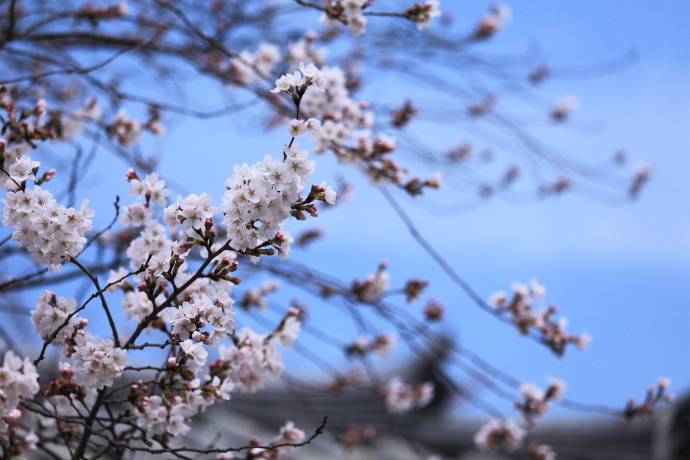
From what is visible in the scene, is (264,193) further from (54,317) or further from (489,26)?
(489,26)

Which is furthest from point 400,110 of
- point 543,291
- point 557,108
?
point 557,108

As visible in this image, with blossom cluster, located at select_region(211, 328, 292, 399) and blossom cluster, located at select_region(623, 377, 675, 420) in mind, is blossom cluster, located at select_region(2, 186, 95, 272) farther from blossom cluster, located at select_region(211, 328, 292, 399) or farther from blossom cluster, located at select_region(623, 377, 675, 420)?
blossom cluster, located at select_region(623, 377, 675, 420)

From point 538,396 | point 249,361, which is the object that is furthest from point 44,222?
point 538,396

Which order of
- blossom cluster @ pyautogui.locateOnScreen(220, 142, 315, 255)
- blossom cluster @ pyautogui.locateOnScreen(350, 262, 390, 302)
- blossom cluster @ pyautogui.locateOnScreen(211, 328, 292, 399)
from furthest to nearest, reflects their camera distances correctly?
blossom cluster @ pyautogui.locateOnScreen(350, 262, 390, 302) < blossom cluster @ pyautogui.locateOnScreen(211, 328, 292, 399) < blossom cluster @ pyautogui.locateOnScreen(220, 142, 315, 255)

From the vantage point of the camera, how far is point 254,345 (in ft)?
6.67

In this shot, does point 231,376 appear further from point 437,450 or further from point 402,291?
point 437,450

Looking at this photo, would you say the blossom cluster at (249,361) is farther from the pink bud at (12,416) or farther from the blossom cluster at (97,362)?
the pink bud at (12,416)

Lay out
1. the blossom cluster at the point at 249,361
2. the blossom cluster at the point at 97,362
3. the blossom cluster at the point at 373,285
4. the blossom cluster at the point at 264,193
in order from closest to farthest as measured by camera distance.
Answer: the blossom cluster at the point at 264,193 → the blossom cluster at the point at 97,362 → the blossom cluster at the point at 249,361 → the blossom cluster at the point at 373,285

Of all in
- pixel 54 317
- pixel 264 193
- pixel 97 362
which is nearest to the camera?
pixel 264 193

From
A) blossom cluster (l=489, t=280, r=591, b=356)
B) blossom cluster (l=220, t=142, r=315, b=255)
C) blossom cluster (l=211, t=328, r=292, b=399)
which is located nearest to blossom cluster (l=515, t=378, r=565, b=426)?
blossom cluster (l=489, t=280, r=591, b=356)

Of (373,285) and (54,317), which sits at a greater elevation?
(373,285)

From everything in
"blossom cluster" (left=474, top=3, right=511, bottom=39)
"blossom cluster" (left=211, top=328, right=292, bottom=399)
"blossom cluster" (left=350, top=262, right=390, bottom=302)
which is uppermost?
"blossom cluster" (left=474, top=3, right=511, bottom=39)

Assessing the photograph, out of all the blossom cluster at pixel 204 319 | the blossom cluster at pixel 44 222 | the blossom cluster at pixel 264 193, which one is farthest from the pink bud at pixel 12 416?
the blossom cluster at pixel 264 193

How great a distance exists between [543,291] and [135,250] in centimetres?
218
